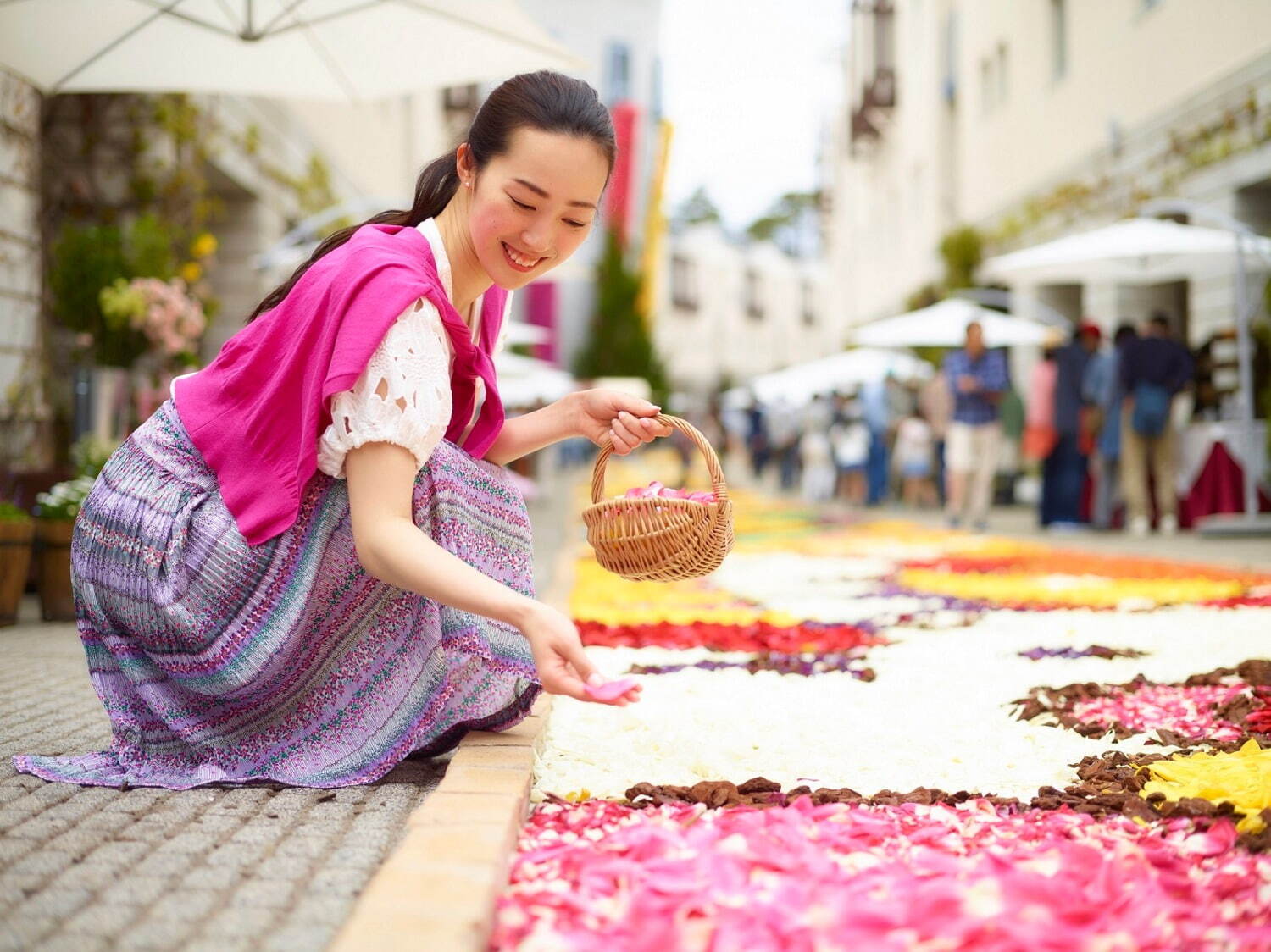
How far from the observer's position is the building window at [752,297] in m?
59.0

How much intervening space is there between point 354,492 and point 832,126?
43.2 meters

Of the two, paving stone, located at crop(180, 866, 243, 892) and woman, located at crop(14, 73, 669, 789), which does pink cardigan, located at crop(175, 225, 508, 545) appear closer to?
woman, located at crop(14, 73, 669, 789)

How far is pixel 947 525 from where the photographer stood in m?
13.3

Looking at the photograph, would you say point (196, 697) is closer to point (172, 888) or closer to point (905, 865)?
point (172, 888)

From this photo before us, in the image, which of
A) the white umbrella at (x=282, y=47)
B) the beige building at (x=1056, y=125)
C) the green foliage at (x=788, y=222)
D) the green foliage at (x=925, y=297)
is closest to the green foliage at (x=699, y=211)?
the green foliage at (x=788, y=222)

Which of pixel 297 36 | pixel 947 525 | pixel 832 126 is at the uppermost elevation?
pixel 832 126

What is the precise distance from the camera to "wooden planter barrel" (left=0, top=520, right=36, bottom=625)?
5.47 metres

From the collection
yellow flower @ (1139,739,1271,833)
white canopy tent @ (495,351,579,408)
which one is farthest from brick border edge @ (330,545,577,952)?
white canopy tent @ (495,351,579,408)

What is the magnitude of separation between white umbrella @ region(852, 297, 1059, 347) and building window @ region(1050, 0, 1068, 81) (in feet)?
12.9

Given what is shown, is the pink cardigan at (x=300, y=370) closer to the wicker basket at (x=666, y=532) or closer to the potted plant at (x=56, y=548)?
the wicker basket at (x=666, y=532)

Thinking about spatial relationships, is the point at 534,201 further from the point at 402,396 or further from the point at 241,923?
the point at 241,923

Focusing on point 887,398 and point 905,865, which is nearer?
point 905,865

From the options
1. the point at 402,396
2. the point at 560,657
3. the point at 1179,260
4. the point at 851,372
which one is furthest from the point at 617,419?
the point at 851,372

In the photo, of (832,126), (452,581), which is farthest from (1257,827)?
(832,126)
